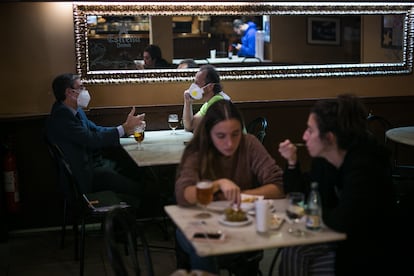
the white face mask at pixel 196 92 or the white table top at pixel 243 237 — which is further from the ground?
the white face mask at pixel 196 92

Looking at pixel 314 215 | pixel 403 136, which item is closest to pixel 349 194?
pixel 314 215

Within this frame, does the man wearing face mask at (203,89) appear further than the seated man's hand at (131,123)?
Yes

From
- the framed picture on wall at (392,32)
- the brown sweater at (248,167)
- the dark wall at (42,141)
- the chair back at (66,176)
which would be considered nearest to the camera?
the brown sweater at (248,167)

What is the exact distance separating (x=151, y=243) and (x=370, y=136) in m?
2.38

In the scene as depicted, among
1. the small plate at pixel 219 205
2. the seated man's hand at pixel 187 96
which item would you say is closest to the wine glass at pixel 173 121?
the seated man's hand at pixel 187 96

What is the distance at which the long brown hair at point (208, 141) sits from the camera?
3.05 meters

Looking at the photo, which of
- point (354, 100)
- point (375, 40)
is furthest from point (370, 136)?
point (375, 40)

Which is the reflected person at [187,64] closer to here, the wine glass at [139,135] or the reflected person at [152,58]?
the reflected person at [152,58]

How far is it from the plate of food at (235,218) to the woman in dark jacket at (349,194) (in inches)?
13.1

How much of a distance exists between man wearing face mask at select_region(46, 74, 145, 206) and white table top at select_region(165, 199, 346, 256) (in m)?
1.71

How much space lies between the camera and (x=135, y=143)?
15.2 ft

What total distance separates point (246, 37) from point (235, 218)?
3067 millimetres

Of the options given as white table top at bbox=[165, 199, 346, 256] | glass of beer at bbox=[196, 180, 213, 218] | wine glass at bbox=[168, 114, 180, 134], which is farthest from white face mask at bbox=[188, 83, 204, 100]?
white table top at bbox=[165, 199, 346, 256]

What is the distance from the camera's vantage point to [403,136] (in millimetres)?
4582
